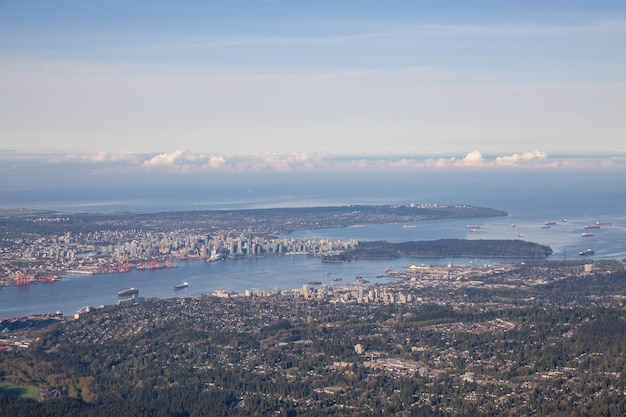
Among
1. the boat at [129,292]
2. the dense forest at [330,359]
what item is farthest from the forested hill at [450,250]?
the dense forest at [330,359]

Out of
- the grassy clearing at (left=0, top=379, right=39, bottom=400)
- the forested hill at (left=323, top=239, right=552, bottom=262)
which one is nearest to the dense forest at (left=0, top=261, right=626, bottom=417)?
the grassy clearing at (left=0, top=379, right=39, bottom=400)

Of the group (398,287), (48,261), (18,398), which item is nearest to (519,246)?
(398,287)

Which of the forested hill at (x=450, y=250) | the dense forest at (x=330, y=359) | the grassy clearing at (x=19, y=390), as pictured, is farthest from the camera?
the forested hill at (x=450, y=250)

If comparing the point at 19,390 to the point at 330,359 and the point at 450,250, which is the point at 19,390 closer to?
the point at 330,359

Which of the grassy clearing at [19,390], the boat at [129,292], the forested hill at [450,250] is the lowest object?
the grassy clearing at [19,390]

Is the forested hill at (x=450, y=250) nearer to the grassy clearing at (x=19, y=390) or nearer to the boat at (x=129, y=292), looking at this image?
the boat at (x=129, y=292)
